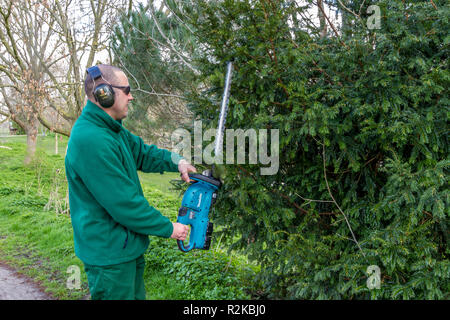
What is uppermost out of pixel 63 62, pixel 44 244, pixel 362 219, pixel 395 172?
pixel 63 62

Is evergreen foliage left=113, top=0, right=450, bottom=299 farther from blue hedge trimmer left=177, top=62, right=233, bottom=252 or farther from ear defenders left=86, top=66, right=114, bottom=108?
ear defenders left=86, top=66, right=114, bottom=108

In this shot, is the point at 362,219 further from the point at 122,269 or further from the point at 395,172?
the point at 122,269

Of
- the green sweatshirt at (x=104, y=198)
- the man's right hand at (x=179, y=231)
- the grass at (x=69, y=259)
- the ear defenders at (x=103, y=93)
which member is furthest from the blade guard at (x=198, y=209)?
the grass at (x=69, y=259)

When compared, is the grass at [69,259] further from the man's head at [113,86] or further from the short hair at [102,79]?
the short hair at [102,79]

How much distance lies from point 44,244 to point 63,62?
911 cm

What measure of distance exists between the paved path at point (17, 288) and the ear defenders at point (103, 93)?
11.7 ft

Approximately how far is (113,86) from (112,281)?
1390mm

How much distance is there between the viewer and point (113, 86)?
103 inches

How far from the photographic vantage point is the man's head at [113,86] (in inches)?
101

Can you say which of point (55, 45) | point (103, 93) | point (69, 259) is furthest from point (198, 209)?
point (55, 45)

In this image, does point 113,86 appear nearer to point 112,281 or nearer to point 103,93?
point 103,93

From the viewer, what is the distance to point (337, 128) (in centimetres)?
286
